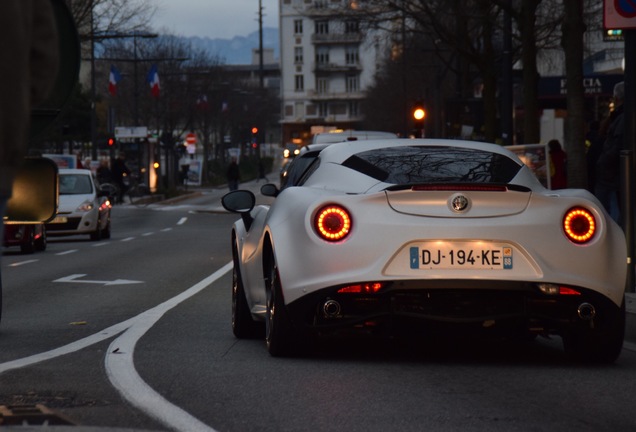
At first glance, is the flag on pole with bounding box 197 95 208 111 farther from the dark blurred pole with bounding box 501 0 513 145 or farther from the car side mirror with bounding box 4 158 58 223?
the car side mirror with bounding box 4 158 58 223

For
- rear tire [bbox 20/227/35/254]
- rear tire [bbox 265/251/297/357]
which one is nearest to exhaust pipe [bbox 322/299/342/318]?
rear tire [bbox 265/251/297/357]

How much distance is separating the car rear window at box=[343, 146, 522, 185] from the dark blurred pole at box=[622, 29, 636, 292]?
3.03 metres

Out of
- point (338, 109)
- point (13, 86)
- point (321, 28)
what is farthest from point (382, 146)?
point (338, 109)

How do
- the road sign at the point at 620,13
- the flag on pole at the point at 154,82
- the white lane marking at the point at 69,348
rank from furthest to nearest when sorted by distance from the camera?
the flag on pole at the point at 154,82 → the road sign at the point at 620,13 → the white lane marking at the point at 69,348

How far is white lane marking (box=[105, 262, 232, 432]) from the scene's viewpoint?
19.9 feet

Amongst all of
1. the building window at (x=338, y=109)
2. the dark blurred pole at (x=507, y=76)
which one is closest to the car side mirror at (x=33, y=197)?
the dark blurred pole at (x=507, y=76)

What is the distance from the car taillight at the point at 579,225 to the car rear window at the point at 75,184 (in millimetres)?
23842

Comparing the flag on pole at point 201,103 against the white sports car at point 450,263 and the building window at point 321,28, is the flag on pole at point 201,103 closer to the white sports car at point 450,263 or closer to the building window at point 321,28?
the white sports car at point 450,263

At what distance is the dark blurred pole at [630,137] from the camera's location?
39.0ft

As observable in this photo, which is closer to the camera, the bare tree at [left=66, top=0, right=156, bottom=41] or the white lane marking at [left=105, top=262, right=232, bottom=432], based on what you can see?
the white lane marking at [left=105, top=262, right=232, bottom=432]

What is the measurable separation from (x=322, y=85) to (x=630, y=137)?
16663cm

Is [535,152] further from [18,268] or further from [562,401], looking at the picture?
[562,401]

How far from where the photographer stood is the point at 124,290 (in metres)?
15.4

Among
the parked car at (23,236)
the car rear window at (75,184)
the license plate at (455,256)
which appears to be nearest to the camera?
the license plate at (455,256)
